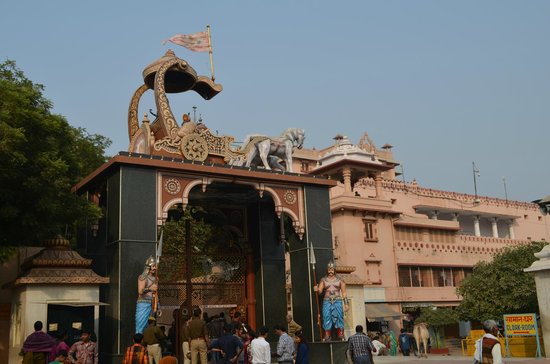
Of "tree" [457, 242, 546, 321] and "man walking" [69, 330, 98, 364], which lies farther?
"tree" [457, 242, 546, 321]

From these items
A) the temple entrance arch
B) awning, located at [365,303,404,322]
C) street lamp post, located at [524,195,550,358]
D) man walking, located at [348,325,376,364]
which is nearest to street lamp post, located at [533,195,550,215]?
street lamp post, located at [524,195,550,358]

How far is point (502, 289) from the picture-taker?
105ft

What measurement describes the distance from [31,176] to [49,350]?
16.9 feet

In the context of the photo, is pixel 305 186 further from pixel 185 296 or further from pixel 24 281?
pixel 24 281

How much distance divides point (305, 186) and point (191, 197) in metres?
3.39

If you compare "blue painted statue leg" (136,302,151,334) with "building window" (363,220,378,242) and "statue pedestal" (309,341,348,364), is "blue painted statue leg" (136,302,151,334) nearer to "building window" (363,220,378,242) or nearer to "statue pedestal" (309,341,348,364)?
"statue pedestal" (309,341,348,364)

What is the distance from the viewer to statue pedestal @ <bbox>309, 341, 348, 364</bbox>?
1558 cm

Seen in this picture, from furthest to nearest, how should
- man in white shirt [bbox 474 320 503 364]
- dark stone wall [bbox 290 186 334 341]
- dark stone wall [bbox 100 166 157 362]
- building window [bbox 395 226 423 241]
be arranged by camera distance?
building window [bbox 395 226 423 241]
dark stone wall [bbox 290 186 334 341]
dark stone wall [bbox 100 166 157 362]
man in white shirt [bbox 474 320 503 364]

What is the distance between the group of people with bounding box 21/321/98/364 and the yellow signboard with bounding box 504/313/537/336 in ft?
42.7

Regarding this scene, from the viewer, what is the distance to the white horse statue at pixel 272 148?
672 inches

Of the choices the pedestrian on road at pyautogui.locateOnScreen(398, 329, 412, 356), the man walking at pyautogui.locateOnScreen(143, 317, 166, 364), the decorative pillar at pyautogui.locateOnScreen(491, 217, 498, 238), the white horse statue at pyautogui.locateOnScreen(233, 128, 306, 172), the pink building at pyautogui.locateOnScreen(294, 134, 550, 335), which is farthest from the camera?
the decorative pillar at pyautogui.locateOnScreen(491, 217, 498, 238)

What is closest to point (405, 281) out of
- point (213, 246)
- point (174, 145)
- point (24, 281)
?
point (213, 246)

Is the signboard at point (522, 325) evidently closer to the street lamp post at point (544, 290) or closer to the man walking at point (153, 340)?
the street lamp post at point (544, 290)

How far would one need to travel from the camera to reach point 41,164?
1460 centimetres
